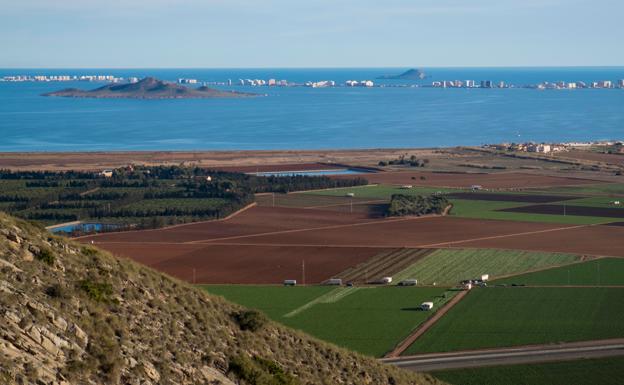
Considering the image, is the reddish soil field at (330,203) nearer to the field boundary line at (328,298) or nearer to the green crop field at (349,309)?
the field boundary line at (328,298)

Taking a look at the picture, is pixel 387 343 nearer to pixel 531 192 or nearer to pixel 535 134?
pixel 531 192

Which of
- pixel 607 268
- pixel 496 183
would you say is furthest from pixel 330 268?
pixel 496 183

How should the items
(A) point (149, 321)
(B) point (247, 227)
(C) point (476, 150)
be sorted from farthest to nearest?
(C) point (476, 150) → (B) point (247, 227) → (A) point (149, 321)

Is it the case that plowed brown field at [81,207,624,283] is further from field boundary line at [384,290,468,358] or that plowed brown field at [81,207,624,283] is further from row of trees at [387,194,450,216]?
field boundary line at [384,290,468,358]

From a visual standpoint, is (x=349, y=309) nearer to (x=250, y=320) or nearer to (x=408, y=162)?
(x=250, y=320)

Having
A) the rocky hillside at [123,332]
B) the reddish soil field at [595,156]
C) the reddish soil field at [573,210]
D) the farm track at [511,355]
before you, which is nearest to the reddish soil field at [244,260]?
the farm track at [511,355]

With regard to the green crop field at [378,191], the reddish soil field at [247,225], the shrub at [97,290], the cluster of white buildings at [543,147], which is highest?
the shrub at [97,290]
